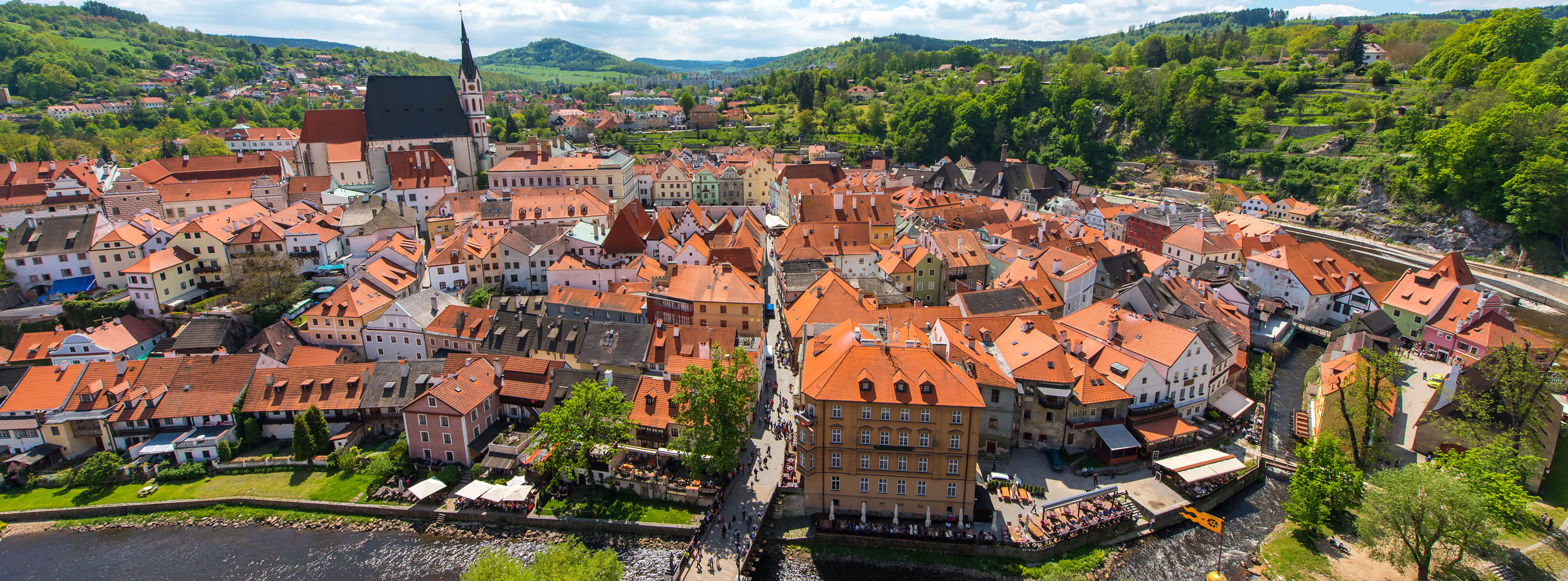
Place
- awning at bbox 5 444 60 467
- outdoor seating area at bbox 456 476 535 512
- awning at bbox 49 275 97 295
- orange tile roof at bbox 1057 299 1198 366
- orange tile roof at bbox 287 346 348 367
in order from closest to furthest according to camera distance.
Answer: outdoor seating area at bbox 456 476 535 512 < awning at bbox 5 444 60 467 < orange tile roof at bbox 1057 299 1198 366 < orange tile roof at bbox 287 346 348 367 < awning at bbox 49 275 97 295

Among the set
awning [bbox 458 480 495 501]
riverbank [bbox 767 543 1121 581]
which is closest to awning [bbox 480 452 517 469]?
awning [bbox 458 480 495 501]

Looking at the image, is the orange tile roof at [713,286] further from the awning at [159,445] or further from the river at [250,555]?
the awning at [159,445]

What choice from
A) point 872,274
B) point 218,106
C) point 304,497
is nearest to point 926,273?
point 872,274

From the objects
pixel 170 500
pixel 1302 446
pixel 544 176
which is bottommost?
pixel 170 500

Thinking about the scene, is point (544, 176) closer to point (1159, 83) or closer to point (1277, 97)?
point (1159, 83)

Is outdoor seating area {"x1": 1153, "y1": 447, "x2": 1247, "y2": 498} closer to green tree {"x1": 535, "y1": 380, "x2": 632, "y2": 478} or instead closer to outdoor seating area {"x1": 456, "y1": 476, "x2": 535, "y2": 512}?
green tree {"x1": 535, "y1": 380, "x2": 632, "y2": 478}

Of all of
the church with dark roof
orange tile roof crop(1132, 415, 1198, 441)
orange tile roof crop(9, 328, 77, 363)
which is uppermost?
the church with dark roof

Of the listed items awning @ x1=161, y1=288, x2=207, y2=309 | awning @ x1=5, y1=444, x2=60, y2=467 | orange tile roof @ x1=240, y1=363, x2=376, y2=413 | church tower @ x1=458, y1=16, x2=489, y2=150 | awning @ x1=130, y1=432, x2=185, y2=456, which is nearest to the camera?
awning @ x1=5, y1=444, x2=60, y2=467
